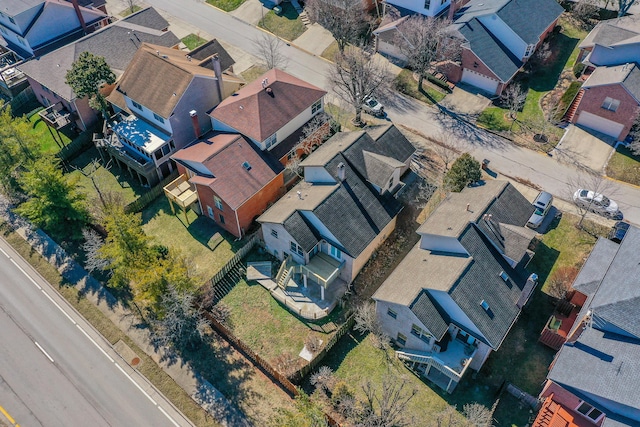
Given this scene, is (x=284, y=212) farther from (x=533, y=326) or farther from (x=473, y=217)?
(x=533, y=326)

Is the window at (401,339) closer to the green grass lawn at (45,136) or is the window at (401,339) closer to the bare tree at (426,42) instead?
the bare tree at (426,42)

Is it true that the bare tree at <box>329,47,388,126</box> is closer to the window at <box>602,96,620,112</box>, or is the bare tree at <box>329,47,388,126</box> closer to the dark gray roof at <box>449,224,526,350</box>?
the dark gray roof at <box>449,224,526,350</box>

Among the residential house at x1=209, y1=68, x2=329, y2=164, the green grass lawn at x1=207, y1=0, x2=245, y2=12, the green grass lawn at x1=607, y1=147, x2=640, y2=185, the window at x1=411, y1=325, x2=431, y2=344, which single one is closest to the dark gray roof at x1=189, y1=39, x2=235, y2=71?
the residential house at x1=209, y1=68, x2=329, y2=164

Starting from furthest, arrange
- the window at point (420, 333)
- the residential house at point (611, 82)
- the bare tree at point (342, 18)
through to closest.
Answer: the bare tree at point (342, 18), the residential house at point (611, 82), the window at point (420, 333)

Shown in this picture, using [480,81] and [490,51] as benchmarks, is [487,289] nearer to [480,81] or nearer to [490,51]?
[480,81]

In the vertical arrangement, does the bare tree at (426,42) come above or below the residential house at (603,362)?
above

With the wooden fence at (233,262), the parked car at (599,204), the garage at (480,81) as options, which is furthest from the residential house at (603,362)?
the garage at (480,81)

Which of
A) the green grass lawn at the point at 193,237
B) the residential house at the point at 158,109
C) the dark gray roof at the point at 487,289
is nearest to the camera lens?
the dark gray roof at the point at 487,289
